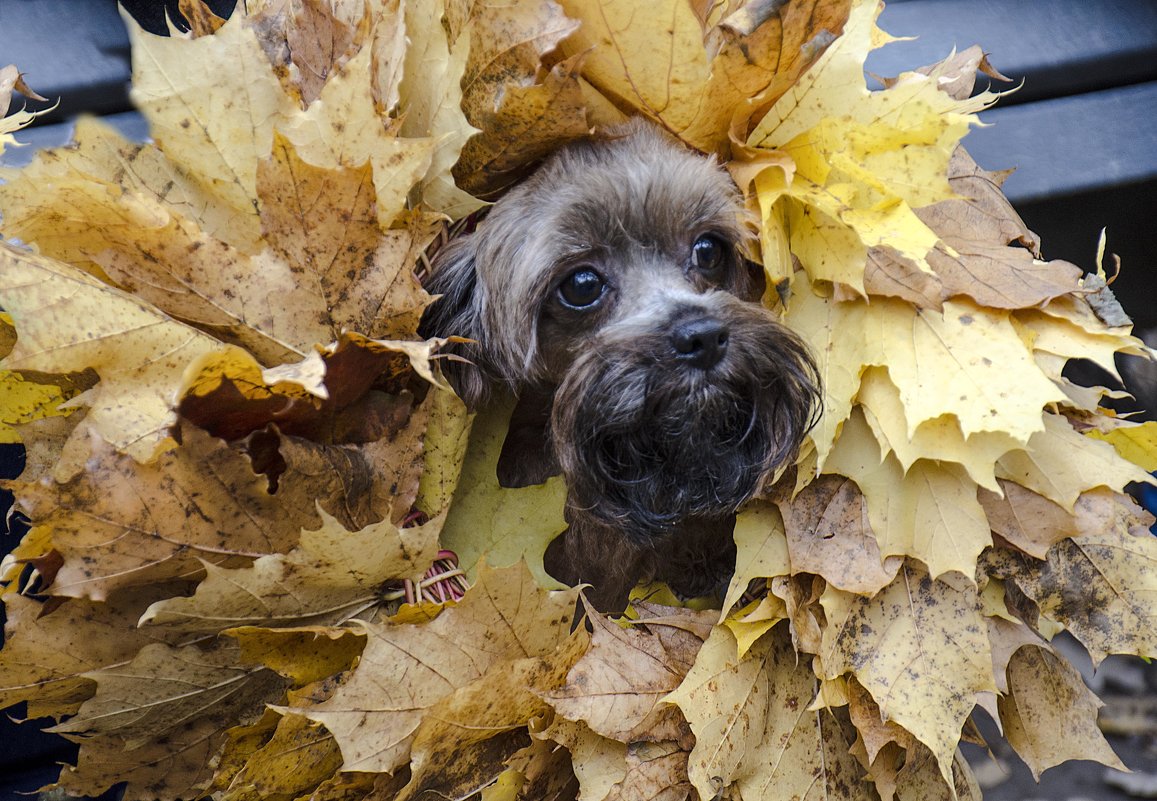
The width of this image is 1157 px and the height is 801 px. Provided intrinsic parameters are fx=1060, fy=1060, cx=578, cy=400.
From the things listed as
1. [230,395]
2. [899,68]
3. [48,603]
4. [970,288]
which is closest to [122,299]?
[230,395]

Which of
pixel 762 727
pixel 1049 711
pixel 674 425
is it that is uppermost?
pixel 674 425

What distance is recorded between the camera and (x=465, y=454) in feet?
4.25

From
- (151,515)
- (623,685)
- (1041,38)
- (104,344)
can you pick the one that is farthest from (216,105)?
(1041,38)

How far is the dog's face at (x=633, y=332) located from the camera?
122cm

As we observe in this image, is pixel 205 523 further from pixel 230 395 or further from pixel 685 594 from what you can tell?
pixel 685 594

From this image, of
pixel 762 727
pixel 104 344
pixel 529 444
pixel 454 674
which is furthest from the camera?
pixel 529 444

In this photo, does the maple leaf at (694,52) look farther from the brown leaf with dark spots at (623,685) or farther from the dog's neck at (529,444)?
the brown leaf with dark spots at (623,685)

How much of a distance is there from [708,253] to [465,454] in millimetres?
408

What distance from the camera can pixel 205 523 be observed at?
3.45 ft

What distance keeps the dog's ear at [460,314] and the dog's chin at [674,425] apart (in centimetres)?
12

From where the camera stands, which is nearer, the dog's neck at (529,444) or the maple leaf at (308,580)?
the maple leaf at (308,580)

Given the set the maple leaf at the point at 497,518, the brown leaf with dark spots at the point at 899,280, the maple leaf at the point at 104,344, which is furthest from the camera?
the maple leaf at the point at 497,518

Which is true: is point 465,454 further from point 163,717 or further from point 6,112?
point 6,112

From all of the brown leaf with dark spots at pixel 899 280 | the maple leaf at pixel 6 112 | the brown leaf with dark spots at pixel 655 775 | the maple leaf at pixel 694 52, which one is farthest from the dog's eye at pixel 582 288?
the maple leaf at pixel 6 112
